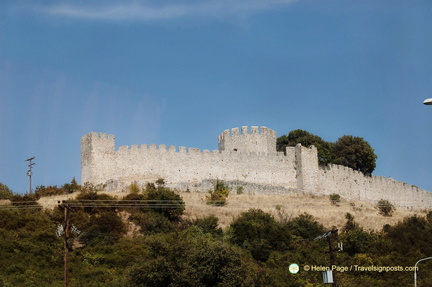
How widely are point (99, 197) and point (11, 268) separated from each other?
8.98m

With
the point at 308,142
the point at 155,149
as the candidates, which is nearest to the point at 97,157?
the point at 155,149

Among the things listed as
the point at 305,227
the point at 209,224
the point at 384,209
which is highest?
the point at 384,209

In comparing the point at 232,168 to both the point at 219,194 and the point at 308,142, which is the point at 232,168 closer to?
the point at 219,194

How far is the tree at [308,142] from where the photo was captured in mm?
58062

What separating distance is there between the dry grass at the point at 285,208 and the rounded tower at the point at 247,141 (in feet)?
15.2

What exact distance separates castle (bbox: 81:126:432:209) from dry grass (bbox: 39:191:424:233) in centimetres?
142

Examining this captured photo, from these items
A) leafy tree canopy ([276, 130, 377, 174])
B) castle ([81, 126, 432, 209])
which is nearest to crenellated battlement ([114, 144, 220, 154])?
castle ([81, 126, 432, 209])

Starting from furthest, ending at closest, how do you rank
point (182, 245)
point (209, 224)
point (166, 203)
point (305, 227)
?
point (166, 203), point (305, 227), point (209, 224), point (182, 245)

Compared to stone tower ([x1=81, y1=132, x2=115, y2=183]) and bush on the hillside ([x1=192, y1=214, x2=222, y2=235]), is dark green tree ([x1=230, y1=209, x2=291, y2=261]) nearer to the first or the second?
bush on the hillside ([x1=192, y1=214, x2=222, y2=235])

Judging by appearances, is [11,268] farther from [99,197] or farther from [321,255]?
[321,255]

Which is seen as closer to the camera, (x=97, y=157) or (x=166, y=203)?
(x=166, y=203)

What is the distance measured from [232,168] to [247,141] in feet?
10.1

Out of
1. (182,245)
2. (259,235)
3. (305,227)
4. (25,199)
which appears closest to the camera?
(182,245)

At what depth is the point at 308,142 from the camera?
5909 cm
